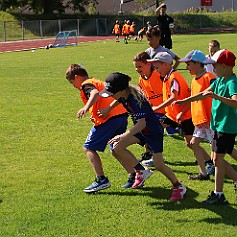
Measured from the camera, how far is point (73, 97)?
47.0 feet

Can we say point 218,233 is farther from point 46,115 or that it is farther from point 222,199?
point 46,115

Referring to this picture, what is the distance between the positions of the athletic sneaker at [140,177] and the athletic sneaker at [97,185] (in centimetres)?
34

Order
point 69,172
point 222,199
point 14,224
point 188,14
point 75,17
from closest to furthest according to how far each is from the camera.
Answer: point 14,224 → point 222,199 → point 69,172 → point 75,17 → point 188,14

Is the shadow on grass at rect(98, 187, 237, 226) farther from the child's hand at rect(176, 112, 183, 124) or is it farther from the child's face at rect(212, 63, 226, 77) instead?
the child's face at rect(212, 63, 226, 77)

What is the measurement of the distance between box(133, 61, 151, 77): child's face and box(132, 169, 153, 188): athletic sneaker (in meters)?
1.42

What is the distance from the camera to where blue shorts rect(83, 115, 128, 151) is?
6.64m

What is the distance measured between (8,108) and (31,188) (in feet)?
20.9

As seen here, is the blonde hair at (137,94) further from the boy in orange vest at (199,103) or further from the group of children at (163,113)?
the boy in orange vest at (199,103)

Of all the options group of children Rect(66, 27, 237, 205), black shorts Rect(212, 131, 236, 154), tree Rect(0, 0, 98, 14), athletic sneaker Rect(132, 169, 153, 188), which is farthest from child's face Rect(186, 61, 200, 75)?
tree Rect(0, 0, 98, 14)

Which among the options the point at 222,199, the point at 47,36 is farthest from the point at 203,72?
the point at 47,36

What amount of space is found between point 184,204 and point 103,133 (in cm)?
134

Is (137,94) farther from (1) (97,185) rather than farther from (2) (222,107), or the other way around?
(1) (97,185)

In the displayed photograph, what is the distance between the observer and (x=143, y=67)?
7215 mm

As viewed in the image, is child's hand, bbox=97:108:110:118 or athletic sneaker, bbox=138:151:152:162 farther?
athletic sneaker, bbox=138:151:152:162
